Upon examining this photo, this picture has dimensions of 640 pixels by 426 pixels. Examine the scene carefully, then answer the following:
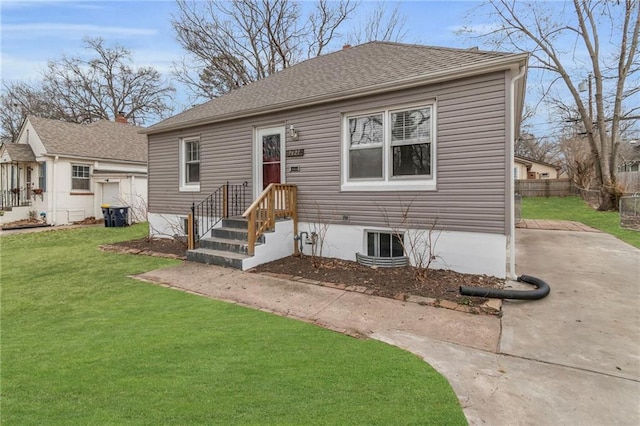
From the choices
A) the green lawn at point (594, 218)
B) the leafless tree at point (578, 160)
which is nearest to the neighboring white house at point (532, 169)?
the leafless tree at point (578, 160)

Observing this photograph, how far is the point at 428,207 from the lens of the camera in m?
6.05

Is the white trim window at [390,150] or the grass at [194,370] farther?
the white trim window at [390,150]

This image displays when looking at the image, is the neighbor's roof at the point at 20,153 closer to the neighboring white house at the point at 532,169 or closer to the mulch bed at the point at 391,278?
the mulch bed at the point at 391,278

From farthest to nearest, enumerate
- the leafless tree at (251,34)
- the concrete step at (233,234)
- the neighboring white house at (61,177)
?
the leafless tree at (251,34)
the neighboring white house at (61,177)
the concrete step at (233,234)

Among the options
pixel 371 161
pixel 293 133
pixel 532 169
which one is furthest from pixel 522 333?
pixel 532 169

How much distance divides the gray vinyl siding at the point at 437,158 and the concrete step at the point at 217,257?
184 cm

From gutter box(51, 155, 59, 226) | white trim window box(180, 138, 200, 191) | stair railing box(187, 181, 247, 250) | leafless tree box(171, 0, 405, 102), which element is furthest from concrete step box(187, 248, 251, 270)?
leafless tree box(171, 0, 405, 102)

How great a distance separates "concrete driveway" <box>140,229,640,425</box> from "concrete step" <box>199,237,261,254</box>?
0.63 metres

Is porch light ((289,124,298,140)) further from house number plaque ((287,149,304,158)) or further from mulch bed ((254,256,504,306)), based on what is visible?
mulch bed ((254,256,504,306))

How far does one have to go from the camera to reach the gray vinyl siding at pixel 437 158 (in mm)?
5402

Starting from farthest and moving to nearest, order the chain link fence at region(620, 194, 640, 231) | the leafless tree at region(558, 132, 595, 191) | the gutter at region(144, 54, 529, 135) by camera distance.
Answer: the leafless tree at region(558, 132, 595, 191)
the chain link fence at region(620, 194, 640, 231)
the gutter at region(144, 54, 529, 135)

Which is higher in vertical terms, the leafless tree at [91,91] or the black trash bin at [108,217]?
the leafless tree at [91,91]

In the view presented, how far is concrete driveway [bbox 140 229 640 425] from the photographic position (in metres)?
2.41

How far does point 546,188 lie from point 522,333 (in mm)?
25214
